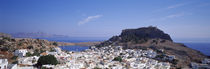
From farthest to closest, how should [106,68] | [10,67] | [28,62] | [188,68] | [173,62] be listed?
[173,62] → [188,68] → [106,68] → [28,62] → [10,67]

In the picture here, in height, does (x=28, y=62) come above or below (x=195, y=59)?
above

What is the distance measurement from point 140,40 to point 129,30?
16.7m

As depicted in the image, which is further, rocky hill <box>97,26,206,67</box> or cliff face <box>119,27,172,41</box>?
cliff face <box>119,27,172,41</box>

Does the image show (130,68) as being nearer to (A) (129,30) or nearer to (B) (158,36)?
(B) (158,36)

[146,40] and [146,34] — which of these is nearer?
[146,40]

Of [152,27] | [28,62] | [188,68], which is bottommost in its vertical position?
[188,68]

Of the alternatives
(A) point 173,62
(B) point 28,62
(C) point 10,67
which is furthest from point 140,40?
(C) point 10,67

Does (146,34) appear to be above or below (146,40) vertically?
above

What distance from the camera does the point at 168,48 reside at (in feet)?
153

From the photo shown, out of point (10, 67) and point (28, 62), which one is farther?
point (28, 62)

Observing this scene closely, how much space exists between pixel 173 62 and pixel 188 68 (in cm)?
496

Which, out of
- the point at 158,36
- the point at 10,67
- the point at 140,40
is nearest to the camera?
the point at 10,67

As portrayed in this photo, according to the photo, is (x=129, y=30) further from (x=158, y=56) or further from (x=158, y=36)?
(x=158, y=56)

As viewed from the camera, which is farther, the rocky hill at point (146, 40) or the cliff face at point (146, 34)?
the cliff face at point (146, 34)
